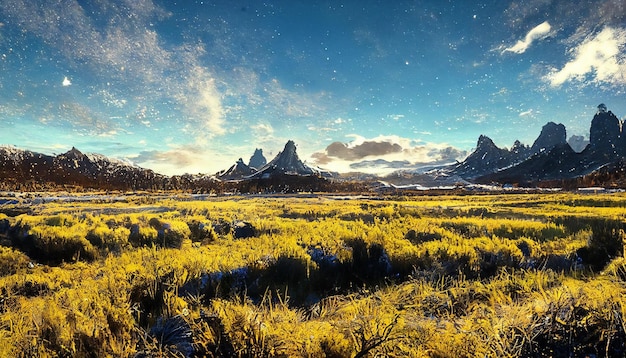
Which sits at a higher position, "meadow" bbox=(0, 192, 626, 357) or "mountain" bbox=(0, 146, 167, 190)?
"mountain" bbox=(0, 146, 167, 190)

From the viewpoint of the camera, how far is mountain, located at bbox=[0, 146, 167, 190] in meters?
119

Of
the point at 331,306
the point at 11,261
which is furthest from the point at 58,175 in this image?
the point at 331,306

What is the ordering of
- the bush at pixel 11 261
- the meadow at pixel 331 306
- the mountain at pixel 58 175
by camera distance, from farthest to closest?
the mountain at pixel 58 175 < the bush at pixel 11 261 < the meadow at pixel 331 306

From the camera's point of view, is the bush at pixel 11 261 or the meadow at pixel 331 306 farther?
the bush at pixel 11 261

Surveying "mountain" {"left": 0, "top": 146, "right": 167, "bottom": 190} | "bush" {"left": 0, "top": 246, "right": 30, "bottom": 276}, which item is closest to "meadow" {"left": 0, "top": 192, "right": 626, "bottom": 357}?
"bush" {"left": 0, "top": 246, "right": 30, "bottom": 276}

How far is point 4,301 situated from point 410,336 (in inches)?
287

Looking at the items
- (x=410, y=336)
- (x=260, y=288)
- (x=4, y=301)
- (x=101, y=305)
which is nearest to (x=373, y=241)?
(x=260, y=288)

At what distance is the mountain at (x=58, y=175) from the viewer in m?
119

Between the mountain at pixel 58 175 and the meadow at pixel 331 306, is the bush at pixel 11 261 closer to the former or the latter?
the meadow at pixel 331 306

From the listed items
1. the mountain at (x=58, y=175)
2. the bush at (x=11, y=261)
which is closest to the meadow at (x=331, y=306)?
the bush at (x=11, y=261)

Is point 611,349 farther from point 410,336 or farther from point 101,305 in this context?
point 101,305

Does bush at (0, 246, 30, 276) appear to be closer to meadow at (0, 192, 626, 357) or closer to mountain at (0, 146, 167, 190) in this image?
meadow at (0, 192, 626, 357)

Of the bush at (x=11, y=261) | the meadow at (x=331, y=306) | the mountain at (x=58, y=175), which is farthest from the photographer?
the mountain at (x=58, y=175)

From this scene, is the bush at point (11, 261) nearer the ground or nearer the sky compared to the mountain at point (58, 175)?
nearer the ground
